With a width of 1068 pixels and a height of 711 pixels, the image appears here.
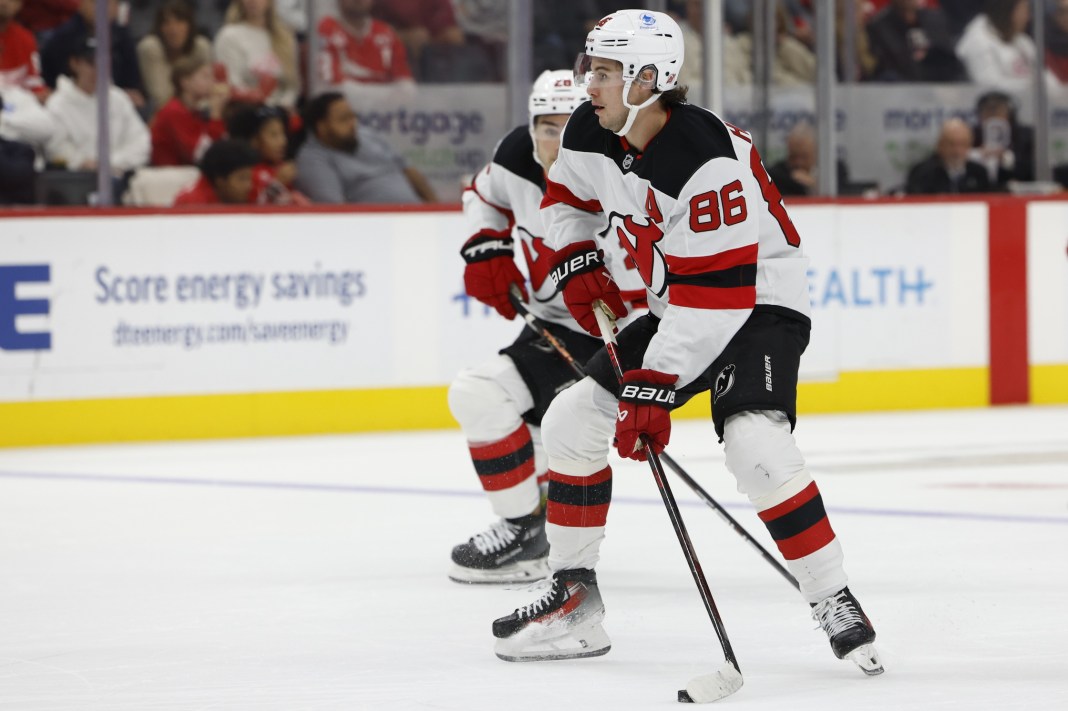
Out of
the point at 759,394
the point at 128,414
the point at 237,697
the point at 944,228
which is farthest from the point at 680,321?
the point at 944,228

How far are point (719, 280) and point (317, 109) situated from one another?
4440 mm

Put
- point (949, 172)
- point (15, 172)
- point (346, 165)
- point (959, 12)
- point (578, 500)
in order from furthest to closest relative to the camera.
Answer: point (959, 12)
point (949, 172)
point (346, 165)
point (15, 172)
point (578, 500)

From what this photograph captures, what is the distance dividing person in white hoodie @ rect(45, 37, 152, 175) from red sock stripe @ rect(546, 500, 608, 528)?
390 cm

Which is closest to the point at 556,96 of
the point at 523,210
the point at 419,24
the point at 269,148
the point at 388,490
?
the point at 523,210

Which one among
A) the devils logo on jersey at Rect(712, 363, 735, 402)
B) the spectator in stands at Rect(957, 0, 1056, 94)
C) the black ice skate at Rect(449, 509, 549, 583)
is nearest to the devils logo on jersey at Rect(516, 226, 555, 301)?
the black ice skate at Rect(449, 509, 549, 583)

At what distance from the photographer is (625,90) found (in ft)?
9.23

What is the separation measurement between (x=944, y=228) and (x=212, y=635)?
4.76 metres

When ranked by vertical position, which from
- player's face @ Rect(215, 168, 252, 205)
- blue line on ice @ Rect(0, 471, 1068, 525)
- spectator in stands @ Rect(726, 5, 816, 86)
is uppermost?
spectator in stands @ Rect(726, 5, 816, 86)

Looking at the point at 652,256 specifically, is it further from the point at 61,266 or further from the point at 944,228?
the point at 944,228

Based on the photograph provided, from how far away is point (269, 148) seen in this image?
22.1 feet

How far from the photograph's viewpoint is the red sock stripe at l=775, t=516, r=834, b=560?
277 centimetres

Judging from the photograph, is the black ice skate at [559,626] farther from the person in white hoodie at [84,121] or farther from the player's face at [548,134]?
the person in white hoodie at [84,121]

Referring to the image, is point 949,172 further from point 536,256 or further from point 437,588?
point 437,588

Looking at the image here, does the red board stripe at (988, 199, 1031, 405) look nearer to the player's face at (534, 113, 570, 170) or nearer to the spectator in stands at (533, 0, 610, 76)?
the spectator in stands at (533, 0, 610, 76)
